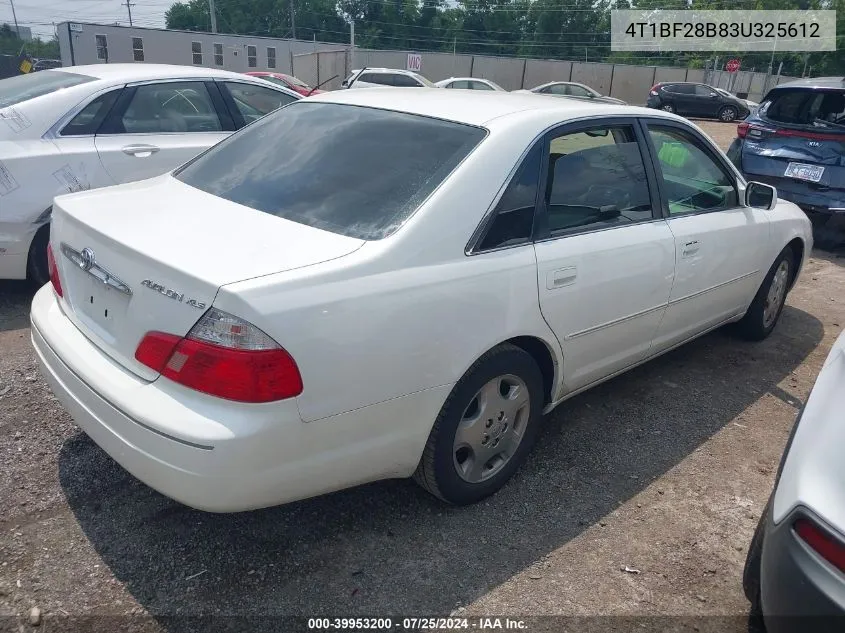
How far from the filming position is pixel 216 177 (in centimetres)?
296

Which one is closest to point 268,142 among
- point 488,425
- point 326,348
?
point 326,348

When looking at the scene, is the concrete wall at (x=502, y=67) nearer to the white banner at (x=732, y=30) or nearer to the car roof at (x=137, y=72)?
the white banner at (x=732, y=30)

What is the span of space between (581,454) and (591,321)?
705 mm

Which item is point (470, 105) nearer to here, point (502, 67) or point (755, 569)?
point (755, 569)

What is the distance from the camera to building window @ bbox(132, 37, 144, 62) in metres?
44.0

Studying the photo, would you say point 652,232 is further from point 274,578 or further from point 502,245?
point 274,578

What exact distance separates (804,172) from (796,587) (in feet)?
21.7

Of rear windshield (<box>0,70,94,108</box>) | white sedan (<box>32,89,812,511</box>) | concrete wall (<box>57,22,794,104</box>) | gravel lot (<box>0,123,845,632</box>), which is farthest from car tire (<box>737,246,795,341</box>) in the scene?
concrete wall (<box>57,22,794,104</box>)

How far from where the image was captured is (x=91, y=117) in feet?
15.3

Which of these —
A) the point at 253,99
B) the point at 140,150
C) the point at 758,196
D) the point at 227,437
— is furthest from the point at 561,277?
the point at 253,99

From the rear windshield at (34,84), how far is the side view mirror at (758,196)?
177 inches

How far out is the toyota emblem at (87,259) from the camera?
7.82 feet

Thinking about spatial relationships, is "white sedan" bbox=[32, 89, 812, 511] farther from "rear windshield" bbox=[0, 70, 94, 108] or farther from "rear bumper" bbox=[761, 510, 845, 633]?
"rear windshield" bbox=[0, 70, 94, 108]

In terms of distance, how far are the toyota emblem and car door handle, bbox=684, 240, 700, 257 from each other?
2.77 meters
